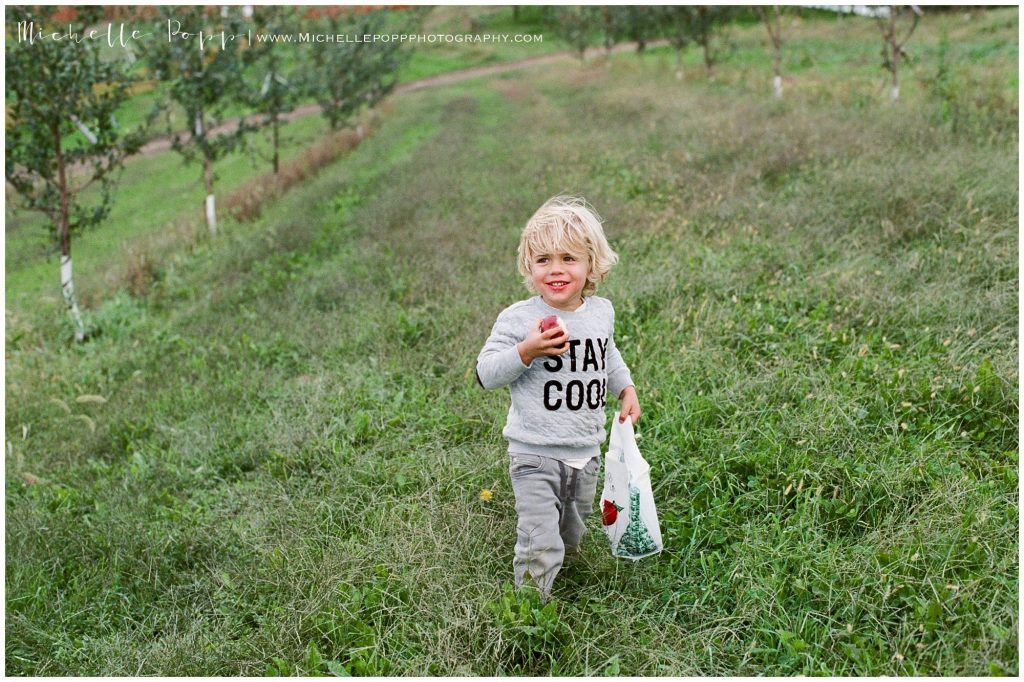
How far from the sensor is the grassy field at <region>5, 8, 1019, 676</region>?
277cm

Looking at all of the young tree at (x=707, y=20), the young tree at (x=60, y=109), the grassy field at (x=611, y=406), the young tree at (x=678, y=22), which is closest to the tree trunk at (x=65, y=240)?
the young tree at (x=60, y=109)

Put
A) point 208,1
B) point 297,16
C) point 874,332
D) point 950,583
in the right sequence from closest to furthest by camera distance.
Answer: point 950,583 < point 874,332 < point 208,1 < point 297,16

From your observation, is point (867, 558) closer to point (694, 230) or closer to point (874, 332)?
point (874, 332)

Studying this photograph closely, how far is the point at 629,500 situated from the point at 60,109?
8223 mm

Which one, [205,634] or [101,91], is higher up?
[101,91]

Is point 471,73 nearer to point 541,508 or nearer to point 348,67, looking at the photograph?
point 348,67

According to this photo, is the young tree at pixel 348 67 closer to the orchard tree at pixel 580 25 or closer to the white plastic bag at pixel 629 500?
the orchard tree at pixel 580 25

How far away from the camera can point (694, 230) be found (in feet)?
22.2

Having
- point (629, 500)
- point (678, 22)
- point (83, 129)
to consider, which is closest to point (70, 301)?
point (83, 129)

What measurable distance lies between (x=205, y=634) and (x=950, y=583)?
2.98 meters

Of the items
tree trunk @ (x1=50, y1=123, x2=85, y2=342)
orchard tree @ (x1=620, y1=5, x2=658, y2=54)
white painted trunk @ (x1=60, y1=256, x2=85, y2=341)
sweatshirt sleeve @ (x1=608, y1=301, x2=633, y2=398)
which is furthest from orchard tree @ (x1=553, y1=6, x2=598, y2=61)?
sweatshirt sleeve @ (x1=608, y1=301, x2=633, y2=398)

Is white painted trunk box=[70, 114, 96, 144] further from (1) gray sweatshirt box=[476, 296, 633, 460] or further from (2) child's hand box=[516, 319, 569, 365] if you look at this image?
(2) child's hand box=[516, 319, 569, 365]

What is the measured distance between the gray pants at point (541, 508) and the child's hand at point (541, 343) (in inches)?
18.6

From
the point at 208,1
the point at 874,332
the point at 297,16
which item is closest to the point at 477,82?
the point at 297,16
